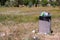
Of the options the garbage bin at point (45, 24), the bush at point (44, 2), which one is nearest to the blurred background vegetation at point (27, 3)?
the bush at point (44, 2)

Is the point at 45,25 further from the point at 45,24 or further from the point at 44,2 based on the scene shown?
the point at 44,2

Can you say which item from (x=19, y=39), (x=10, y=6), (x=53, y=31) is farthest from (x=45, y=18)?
(x=10, y=6)

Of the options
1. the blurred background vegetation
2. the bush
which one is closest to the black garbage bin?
the blurred background vegetation

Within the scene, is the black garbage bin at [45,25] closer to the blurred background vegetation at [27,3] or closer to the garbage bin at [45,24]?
the garbage bin at [45,24]

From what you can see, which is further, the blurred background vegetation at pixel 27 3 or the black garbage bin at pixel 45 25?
the blurred background vegetation at pixel 27 3

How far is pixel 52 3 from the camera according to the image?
19188 mm

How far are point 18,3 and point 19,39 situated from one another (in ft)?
36.7

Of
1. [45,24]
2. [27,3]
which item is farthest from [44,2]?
[45,24]

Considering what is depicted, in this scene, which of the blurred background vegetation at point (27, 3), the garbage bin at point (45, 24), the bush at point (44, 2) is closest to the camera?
the garbage bin at point (45, 24)

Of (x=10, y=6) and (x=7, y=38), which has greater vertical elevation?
(x=7, y=38)

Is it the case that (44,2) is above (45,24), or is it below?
below

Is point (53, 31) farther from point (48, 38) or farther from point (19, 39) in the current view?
→ point (19, 39)

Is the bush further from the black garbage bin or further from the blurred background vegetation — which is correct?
the black garbage bin

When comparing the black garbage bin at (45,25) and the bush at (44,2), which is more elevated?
the black garbage bin at (45,25)
